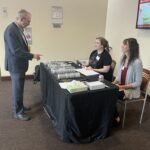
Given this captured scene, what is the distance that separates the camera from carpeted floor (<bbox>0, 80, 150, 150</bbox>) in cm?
228

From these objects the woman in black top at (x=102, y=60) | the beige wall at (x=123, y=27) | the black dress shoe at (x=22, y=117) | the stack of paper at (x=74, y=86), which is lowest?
the black dress shoe at (x=22, y=117)

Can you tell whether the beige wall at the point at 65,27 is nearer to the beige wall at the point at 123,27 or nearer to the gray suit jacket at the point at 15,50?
the beige wall at the point at 123,27

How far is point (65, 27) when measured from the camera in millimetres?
4750

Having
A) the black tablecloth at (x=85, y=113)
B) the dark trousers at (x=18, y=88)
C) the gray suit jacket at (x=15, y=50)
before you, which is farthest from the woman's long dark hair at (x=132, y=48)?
the dark trousers at (x=18, y=88)

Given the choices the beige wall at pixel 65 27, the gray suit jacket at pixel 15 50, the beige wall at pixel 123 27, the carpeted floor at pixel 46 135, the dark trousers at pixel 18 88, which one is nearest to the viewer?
the carpeted floor at pixel 46 135

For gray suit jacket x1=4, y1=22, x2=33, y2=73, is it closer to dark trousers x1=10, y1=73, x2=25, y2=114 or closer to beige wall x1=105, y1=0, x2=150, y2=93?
dark trousers x1=10, y1=73, x2=25, y2=114

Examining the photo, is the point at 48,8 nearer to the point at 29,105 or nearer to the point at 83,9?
the point at 83,9

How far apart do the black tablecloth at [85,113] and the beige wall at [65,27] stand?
2.43 metres

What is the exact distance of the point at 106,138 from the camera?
2.46m

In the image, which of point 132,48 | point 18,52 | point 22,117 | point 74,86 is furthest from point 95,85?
point 22,117

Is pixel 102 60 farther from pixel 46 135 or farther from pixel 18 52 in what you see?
pixel 46 135

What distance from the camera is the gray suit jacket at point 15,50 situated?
8.35 feet

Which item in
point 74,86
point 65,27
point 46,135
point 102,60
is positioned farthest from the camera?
point 65,27

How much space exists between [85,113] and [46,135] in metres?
0.60
